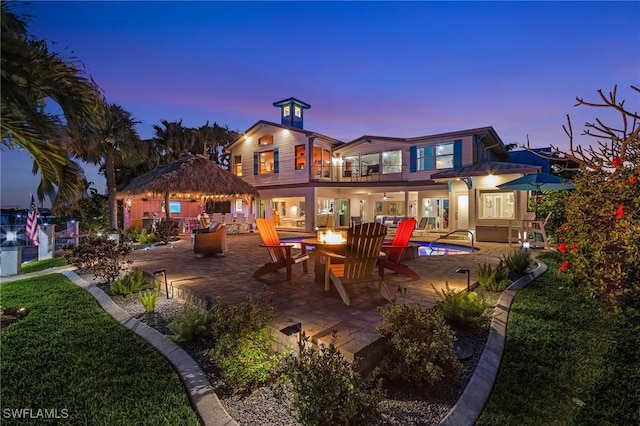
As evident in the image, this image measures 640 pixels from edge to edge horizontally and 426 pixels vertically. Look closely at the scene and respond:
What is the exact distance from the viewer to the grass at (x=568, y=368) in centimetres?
258

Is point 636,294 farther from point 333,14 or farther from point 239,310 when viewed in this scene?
point 333,14

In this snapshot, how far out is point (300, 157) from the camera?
20.1 metres

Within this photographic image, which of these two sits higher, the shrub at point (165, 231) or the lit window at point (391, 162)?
the lit window at point (391, 162)

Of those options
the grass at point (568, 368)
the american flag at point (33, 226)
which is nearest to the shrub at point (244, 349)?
the grass at point (568, 368)

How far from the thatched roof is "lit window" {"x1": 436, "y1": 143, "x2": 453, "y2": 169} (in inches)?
412

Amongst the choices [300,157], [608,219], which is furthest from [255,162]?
[608,219]

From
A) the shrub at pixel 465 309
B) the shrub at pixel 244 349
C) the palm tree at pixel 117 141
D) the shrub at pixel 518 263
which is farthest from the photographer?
the palm tree at pixel 117 141

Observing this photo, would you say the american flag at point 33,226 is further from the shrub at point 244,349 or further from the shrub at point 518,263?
the shrub at point 518,263

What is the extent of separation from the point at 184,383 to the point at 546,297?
524cm

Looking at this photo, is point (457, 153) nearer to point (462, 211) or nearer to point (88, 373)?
point (462, 211)

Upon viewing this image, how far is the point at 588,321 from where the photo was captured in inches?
162

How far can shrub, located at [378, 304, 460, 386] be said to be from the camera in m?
2.84

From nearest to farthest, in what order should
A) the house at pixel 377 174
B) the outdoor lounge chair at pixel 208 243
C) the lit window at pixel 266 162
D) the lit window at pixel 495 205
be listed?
the outdoor lounge chair at pixel 208 243
the house at pixel 377 174
the lit window at pixel 495 205
the lit window at pixel 266 162

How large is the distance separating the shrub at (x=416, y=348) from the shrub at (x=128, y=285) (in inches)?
185
